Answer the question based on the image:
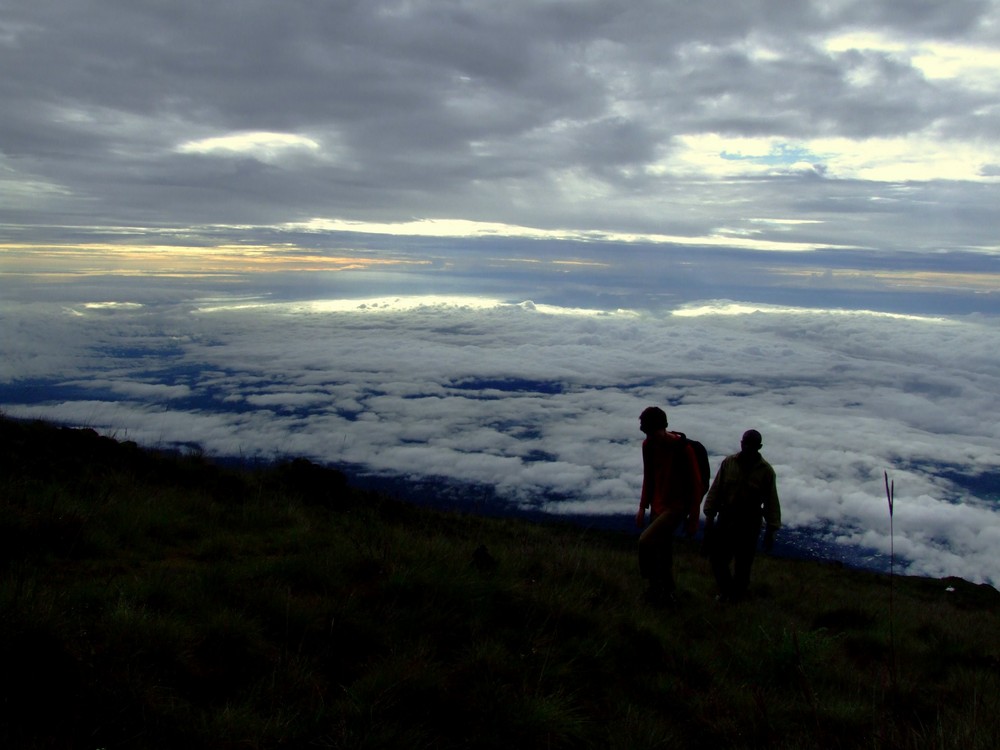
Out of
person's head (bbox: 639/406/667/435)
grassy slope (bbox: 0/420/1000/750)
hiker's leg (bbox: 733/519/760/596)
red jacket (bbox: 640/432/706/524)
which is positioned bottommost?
hiker's leg (bbox: 733/519/760/596)

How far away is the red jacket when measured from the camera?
22.4 feet

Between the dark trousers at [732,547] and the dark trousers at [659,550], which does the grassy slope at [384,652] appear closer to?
the dark trousers at [659,550]

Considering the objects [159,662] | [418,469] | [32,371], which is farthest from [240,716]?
[32,371]

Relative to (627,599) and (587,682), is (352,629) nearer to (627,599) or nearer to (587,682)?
(587,682)

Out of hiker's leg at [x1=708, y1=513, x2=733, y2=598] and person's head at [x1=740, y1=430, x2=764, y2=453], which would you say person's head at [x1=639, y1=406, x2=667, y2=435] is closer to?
person's head at [x1=740, y1=430, x2=764, y2=453]

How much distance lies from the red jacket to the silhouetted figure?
0.74 meters

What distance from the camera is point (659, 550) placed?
23.0 feet

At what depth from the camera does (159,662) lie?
11.3ft

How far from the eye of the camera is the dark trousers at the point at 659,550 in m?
6.93

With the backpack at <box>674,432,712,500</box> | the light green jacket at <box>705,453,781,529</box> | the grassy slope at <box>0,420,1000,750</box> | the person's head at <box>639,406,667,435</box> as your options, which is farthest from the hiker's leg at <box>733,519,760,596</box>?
the person's head at <box>639,406,667,435</box>

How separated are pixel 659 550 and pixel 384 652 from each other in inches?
145

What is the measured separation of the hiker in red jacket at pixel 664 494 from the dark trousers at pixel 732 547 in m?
0.99

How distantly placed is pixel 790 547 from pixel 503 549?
80905 mm

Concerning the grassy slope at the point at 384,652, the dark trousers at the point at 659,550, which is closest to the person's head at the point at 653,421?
the dark trousers at the point at 659,550
